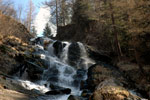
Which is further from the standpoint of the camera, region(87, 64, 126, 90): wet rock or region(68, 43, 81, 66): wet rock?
region(68, 43, 81, 66): wet rock

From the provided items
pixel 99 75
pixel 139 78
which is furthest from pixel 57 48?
pixel 139 78

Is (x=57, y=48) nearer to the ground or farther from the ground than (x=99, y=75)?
farther from the ground

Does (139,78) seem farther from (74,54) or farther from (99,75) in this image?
(74,54)

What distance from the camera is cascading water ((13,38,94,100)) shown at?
9830 mm

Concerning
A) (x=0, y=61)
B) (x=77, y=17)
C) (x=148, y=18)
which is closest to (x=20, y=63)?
(x=0, y=61)

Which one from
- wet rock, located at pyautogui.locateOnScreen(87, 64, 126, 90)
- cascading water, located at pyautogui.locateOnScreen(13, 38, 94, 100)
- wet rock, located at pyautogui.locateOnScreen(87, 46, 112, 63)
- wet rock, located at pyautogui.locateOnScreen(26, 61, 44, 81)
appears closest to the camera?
cascading water, located at pyautogui.locateOnScreen(13, 38, 94, 100)

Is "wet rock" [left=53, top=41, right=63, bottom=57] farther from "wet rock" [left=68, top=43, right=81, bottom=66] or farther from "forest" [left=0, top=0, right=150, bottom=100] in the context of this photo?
"wet rock" [left=68, top=43, right=81, bottom=66]

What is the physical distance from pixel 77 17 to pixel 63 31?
4.84 m

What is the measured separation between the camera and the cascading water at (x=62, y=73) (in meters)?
9.83

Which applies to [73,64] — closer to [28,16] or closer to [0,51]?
[0,51]

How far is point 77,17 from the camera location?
27281mm

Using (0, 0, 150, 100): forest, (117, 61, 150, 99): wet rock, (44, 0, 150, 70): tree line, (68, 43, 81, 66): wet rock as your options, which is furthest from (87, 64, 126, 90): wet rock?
(68, 43, 81, 66): wet rock

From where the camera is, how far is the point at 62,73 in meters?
13.2

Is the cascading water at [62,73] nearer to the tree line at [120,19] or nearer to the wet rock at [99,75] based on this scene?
the wet rock at [99,75]
